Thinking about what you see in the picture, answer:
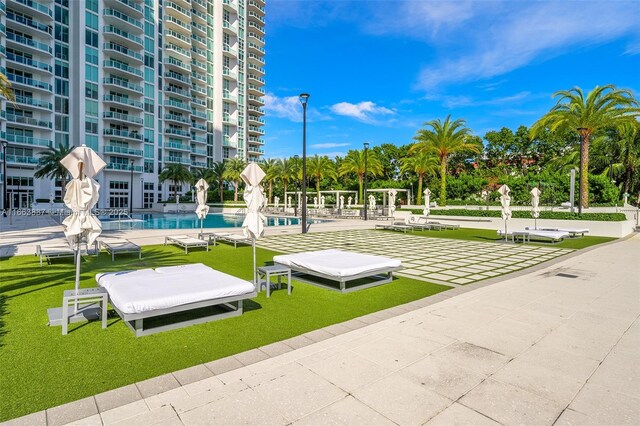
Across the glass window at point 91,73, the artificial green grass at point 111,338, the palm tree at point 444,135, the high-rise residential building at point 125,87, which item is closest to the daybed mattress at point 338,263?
the artificial green grass at point 111,338

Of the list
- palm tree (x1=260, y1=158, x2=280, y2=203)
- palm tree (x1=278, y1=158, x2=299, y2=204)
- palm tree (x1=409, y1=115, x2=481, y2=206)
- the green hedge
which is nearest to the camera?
the green hedge

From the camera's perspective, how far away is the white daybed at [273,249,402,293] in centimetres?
698

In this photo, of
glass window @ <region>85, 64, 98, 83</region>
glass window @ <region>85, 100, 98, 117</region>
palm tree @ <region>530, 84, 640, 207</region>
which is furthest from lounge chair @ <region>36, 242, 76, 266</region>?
glass window @ <region>85, 64, 98, 83</region>

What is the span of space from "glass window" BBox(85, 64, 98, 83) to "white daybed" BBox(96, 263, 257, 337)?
5292 cm

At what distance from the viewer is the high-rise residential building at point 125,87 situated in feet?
140

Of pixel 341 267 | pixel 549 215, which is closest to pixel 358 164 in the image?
pixel 549 215

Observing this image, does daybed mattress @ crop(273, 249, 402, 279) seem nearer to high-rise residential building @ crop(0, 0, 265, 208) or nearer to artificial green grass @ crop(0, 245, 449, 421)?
artificial green grass @ crop(0, 245, 449, 421)

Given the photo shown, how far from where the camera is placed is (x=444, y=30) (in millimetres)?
17156

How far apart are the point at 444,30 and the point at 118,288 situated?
714 inches

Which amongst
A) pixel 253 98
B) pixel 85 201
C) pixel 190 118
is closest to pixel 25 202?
A: pixel 190 118

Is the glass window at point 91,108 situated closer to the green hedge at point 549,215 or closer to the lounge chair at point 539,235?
the green hedge at point 549,215

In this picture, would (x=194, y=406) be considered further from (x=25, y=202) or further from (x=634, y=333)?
(x=25, y=202)

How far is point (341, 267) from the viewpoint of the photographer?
279 inches

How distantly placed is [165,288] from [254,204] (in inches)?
99.1
